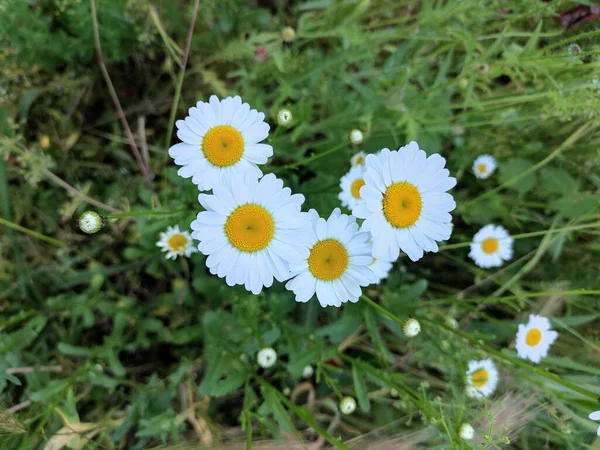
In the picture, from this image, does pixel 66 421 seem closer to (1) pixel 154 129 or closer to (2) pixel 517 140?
(1) pixel 154 129

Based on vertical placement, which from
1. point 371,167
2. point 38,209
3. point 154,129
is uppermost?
point 154,129

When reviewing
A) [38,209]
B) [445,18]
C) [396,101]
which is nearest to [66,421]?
[38,209]

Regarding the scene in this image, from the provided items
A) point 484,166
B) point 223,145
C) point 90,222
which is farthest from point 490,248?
point 90,222

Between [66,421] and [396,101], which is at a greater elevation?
[396,101]

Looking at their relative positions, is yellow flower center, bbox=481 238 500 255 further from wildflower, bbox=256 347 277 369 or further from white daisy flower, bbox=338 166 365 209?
wildflower, bbox=256 347 277 369

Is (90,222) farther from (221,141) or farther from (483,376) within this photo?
(483,376)

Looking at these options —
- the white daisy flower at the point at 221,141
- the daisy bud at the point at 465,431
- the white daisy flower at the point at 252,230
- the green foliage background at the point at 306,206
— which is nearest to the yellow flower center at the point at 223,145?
the white daisy flower at the point at 221,141

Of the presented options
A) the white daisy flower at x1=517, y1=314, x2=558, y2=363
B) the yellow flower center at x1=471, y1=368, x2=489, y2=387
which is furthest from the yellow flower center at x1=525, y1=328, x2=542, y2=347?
the yellow flower center at x1=471, y1=368, x2=489, y2=387
